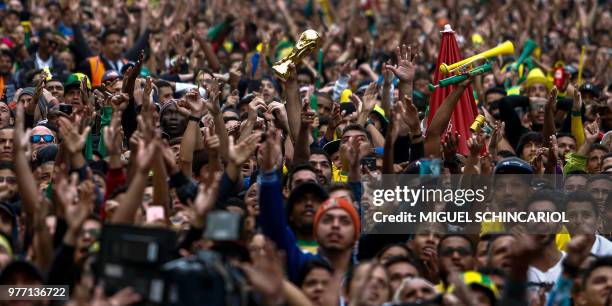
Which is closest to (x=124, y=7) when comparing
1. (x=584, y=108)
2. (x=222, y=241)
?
(x=584, y=108)

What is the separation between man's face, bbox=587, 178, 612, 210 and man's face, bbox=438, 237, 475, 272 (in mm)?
2457

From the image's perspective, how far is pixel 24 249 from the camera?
9.12 m

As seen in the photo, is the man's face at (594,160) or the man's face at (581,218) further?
the man's face at (594,160)

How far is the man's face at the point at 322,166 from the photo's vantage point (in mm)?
10891

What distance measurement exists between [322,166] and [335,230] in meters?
2.05

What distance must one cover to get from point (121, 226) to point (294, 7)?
16.5 meters

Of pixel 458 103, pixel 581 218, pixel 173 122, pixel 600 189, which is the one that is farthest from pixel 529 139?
pixel 173 122

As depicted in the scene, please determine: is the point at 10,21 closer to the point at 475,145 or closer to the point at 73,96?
the point at 73,96

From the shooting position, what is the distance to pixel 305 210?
9578mm

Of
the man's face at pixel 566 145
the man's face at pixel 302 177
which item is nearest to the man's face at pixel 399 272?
the man's face at pixel 302 177

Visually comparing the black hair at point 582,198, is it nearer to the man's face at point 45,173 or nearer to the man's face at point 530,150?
the man's face at point 530,150

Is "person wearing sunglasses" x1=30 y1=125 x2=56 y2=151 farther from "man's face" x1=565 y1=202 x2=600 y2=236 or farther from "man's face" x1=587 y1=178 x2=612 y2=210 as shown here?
"man's face" x1=587 y1=178 x2=612 y2=210

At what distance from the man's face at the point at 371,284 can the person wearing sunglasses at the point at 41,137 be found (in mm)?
4165

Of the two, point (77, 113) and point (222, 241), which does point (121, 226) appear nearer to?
point (222, 241)
